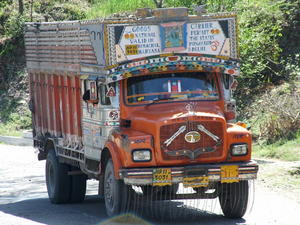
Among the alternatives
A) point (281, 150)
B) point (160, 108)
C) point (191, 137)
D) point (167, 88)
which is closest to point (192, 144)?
point (191, 137)

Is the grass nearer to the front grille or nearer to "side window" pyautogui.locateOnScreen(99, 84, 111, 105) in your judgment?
the front grille

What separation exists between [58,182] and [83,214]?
1.80 meters

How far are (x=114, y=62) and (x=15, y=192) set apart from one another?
564cm

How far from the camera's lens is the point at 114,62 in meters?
11.2

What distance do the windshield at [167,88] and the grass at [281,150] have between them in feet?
19.7

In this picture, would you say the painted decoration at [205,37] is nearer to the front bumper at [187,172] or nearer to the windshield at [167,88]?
the windshield at [167,88]

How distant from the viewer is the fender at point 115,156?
34.8 feet

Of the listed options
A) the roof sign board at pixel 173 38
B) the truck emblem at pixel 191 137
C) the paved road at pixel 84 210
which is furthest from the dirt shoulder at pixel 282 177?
the roof sign board at pixel 173 38

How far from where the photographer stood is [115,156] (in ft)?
35.2

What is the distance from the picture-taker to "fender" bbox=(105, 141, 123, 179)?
1061 cm

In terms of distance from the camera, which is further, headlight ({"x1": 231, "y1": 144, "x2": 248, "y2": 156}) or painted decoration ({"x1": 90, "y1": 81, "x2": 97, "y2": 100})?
painted decoration ({"x1": 90, "y1": 81, "x2": 97, "y2": 100})

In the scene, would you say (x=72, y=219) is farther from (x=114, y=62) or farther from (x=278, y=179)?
(x=278, y=179)

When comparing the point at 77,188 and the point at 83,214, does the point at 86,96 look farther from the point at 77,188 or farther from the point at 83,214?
the point at 77,188

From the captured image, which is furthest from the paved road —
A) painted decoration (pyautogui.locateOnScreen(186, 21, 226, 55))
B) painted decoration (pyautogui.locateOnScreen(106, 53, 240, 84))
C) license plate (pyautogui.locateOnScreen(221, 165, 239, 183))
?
painted decoration (pyautogui.locateOnScreen(186, 21, 226, 55))
